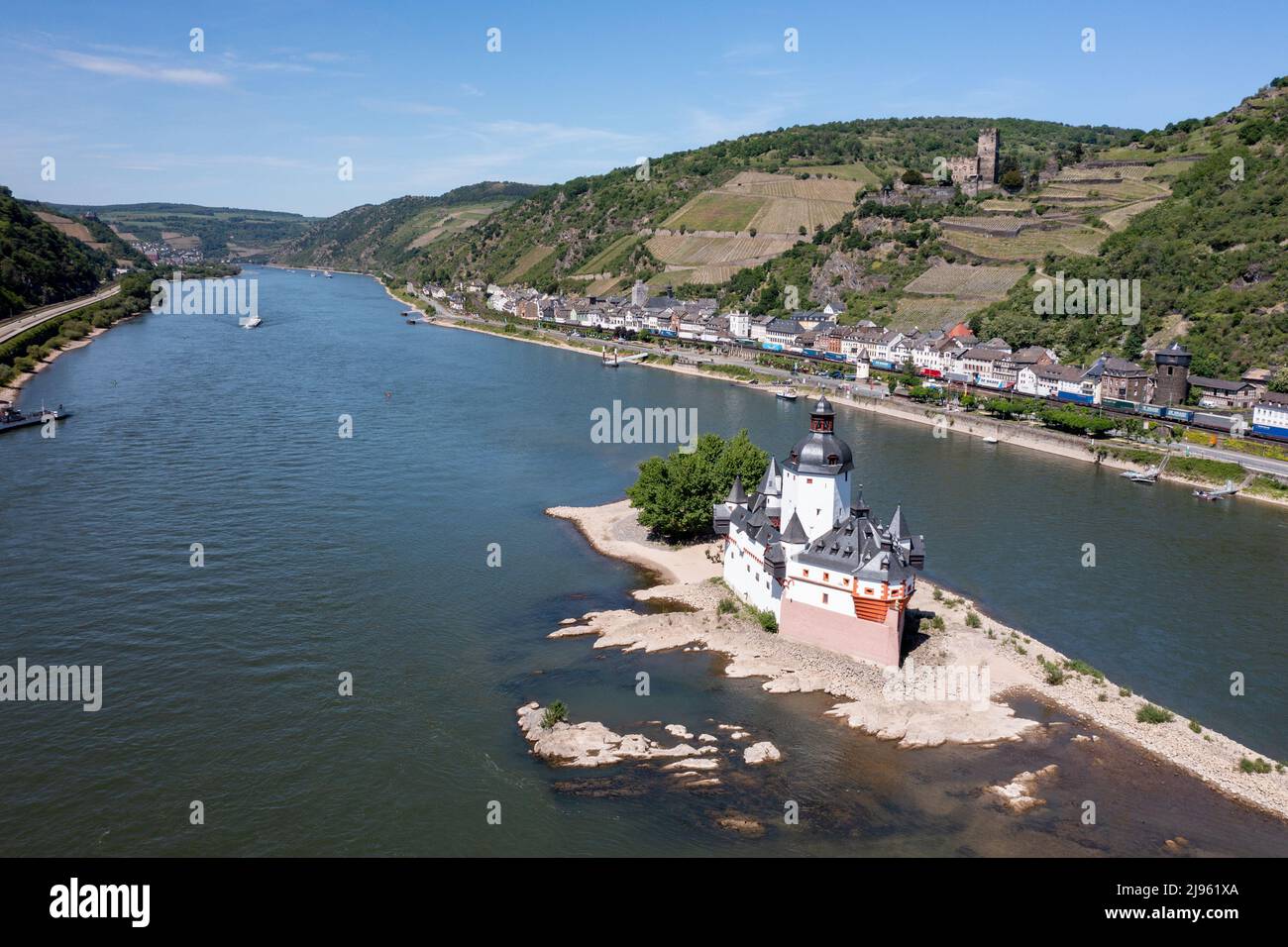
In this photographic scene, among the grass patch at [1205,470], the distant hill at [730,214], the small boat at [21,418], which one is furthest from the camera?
the distant hill at [730,214]

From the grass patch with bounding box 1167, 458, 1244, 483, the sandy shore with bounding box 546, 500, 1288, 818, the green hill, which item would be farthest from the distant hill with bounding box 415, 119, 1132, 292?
the sandy shore with bounding box 546, 500, 1288, 818

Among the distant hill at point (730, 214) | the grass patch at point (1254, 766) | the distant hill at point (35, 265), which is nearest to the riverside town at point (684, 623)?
the grass patch at point (1254, 766)

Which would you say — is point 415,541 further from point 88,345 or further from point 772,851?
point 88,345

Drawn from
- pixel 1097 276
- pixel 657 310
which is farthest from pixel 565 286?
pixel 1097 276

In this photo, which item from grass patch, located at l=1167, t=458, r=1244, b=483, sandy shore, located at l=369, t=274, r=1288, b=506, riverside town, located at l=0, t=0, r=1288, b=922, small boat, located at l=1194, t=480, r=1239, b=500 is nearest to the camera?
riverside town, located at l=0, t=0, r=1288, b=922

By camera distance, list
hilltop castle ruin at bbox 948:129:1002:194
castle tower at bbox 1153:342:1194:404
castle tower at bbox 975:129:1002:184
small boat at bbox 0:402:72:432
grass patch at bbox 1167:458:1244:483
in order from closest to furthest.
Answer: grass patch at bbox 1167:458:1244:483 → small boat at bbox 0:402:72:432 → castle tower at bbox 1153:342:1194:404 → castle tower at bbox 975:129:1002:184 → hilltop castle ruin at bbox 948:129:1002:194

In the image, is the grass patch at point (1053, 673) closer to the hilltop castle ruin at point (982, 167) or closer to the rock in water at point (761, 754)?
the rock in water at point (761, 754)

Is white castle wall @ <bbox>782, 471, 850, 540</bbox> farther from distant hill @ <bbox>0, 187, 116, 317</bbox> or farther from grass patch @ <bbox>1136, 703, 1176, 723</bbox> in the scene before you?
distant hill @ <bbox>0, 187, 116, 317</bbox>
